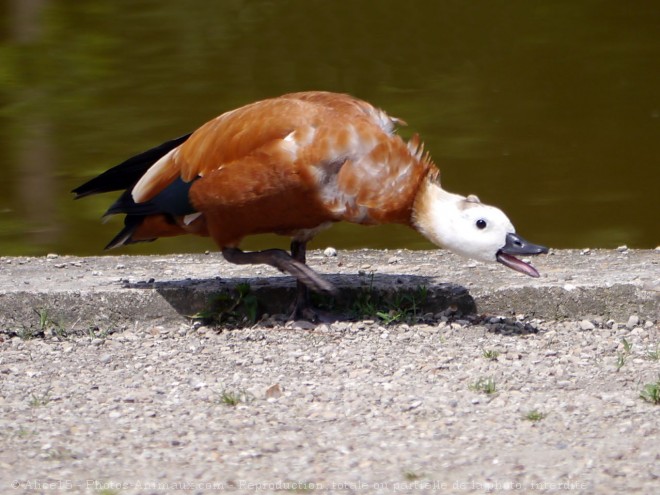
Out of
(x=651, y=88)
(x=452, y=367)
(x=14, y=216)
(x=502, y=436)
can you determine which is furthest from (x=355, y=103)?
(x=651, y=88)

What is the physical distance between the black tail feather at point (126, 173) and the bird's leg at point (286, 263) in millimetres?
653

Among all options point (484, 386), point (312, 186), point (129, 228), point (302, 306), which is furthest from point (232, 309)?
point (484, 386)

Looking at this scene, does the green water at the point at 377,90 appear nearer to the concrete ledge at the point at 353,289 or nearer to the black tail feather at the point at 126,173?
the concrete ledge at the point at 353,289

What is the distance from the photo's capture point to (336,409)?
15.3 feet

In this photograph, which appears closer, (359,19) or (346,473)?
(346,473)

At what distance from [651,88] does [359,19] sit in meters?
3.29

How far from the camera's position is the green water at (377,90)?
9.20 meters

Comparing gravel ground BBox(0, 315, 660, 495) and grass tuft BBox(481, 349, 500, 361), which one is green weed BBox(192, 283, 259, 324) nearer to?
gravel ground BBox(0, 315, 660, 495)

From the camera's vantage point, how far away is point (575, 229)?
28.4 ft

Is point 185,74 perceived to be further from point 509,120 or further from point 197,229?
point 197,229

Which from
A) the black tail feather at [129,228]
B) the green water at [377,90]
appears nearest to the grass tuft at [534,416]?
the black tail feather at [129,228]

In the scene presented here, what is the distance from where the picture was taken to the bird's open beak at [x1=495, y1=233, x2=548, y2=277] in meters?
5.36

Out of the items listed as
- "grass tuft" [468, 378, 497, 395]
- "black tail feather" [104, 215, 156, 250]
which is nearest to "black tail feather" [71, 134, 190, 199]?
"black tail feather" [104, 215, 156, 250]

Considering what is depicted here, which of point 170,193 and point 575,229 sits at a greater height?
point 170,193
